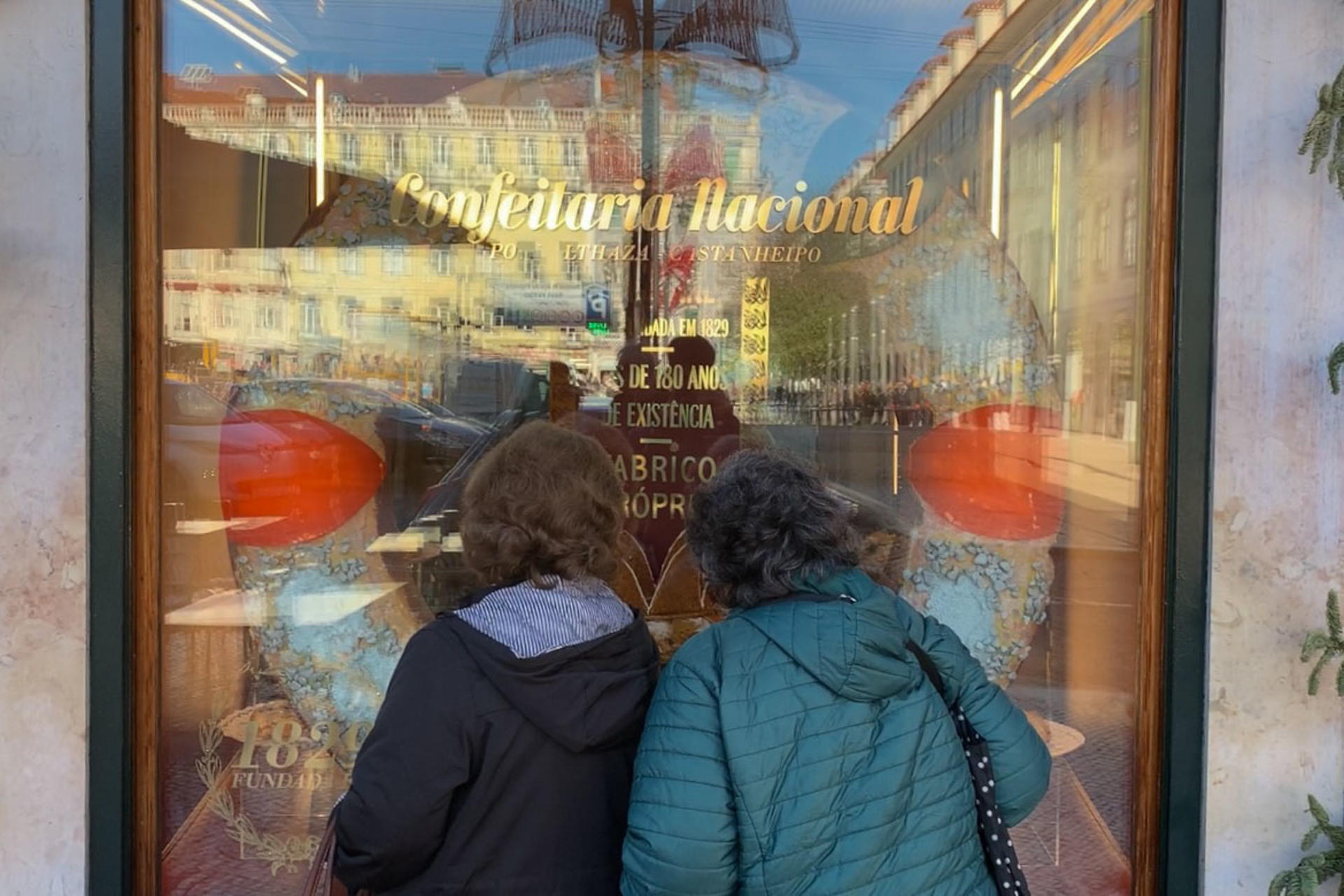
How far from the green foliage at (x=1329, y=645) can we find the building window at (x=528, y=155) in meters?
2.45

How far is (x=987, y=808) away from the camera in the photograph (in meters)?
1.82

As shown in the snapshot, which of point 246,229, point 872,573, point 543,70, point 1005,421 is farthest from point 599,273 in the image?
point 872,573

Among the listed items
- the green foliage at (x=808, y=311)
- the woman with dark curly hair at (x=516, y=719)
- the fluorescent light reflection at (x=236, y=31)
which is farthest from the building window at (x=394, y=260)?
the woman with dark curly hair at (x=516, y=719)

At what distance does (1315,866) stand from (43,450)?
132 inches

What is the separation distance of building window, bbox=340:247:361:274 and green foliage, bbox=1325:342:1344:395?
2.67m

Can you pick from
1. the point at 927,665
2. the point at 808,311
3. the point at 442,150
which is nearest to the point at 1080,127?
the point at 808,311

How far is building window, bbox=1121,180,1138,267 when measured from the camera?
2.99 meters

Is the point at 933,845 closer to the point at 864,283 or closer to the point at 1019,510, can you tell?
the point at 1019,510

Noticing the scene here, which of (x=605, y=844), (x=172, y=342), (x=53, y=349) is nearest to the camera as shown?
(x=605, y=844)

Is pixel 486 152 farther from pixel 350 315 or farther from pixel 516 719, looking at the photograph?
pixel 516 719

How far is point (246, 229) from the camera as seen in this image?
329cm

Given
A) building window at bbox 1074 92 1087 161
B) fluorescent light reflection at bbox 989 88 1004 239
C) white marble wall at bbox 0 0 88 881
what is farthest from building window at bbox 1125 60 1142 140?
white marble wall at bbox 0 0 88 881

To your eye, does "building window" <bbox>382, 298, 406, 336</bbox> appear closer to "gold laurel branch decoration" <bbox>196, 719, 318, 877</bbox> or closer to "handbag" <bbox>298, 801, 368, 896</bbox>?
"gold laurel branch decoration" <bbox>196, 719, 318, 877</bbox>

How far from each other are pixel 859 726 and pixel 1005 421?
1.86 m
